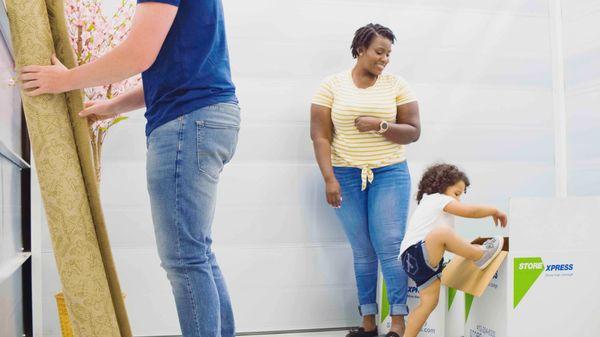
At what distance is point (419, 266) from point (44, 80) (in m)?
1.91

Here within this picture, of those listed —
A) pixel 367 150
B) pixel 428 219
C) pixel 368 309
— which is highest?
pixel 367 150

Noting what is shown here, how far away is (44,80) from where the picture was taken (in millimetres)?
1292

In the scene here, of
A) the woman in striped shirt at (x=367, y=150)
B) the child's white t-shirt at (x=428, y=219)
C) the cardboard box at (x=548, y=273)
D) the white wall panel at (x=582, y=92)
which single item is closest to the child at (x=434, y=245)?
the child's white t-shirt at (x=428, y=219)

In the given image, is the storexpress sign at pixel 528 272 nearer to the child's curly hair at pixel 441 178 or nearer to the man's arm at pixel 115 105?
the child's curly hair at pixel 441 178

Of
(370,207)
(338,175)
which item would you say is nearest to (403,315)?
(370,207)

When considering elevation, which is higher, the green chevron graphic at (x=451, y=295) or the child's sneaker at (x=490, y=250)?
the child's sneaker at (x=490, y=250)

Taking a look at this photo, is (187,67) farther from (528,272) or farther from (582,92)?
(582,92)

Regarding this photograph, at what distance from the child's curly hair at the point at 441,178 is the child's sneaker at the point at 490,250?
33 cm

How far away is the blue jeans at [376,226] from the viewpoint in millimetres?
3002

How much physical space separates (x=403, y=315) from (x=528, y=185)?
1280 mm

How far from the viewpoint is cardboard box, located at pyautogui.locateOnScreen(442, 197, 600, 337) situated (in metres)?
2.65

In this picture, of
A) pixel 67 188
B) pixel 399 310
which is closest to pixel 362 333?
pixel 399 310

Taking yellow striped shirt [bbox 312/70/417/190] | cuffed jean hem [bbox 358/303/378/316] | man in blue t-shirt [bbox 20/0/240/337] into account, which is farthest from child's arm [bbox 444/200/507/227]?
man in blue t-shirt [bbox 20/0/240/337]

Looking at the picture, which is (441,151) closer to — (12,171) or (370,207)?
(370,207)
